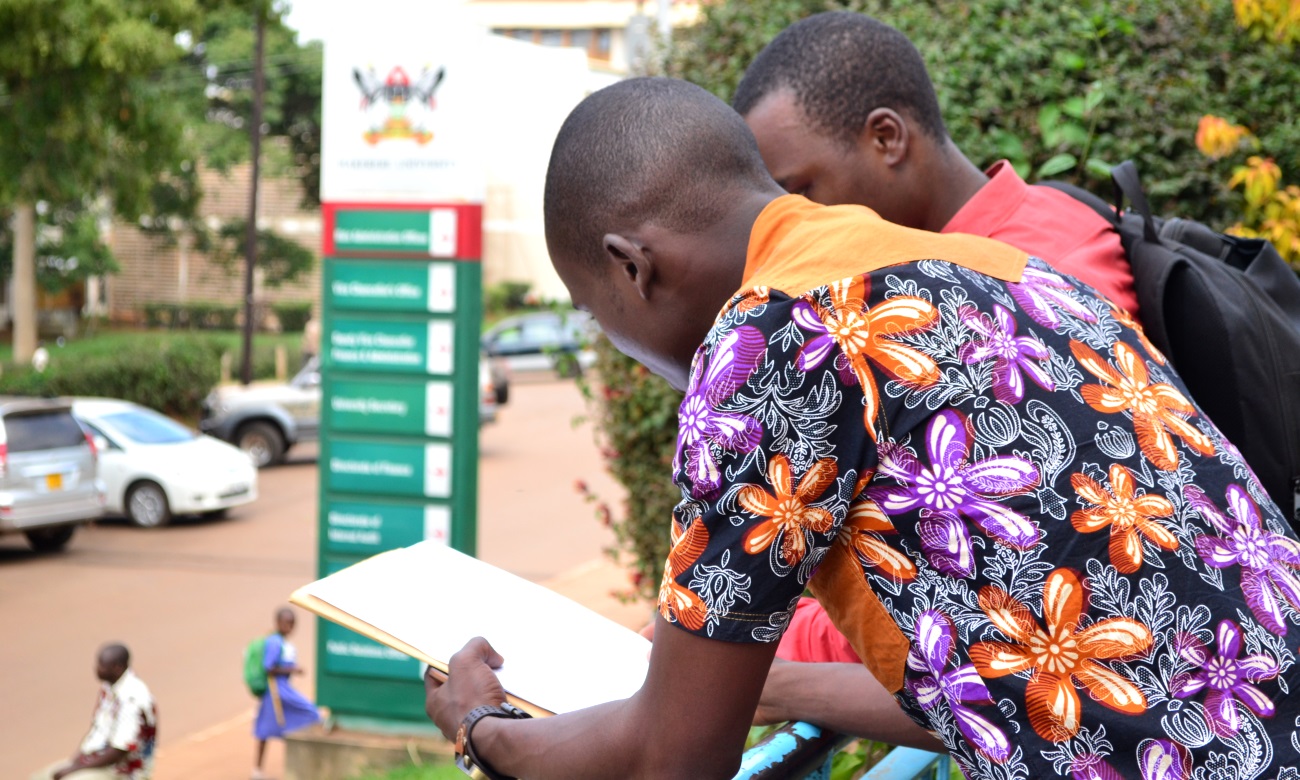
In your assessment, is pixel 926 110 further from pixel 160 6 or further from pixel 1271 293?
pixel 160 6

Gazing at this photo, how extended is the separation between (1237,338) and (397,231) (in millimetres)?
5504

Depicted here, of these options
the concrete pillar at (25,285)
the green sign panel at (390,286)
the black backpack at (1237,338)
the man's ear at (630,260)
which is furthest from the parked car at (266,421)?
the man's ear at (630,260)

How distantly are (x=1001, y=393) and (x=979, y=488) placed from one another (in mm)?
98

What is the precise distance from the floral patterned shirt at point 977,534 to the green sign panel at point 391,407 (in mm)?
5886

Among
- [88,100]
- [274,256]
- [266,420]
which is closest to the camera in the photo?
[88,100]

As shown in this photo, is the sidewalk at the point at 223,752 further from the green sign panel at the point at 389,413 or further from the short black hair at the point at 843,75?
the short black hair at the point at 843,75

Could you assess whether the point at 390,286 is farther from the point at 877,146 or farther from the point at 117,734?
the point at 877,146

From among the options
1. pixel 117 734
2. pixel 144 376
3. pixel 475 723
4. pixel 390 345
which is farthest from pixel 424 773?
pixel 144 376

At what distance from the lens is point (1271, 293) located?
212 cm

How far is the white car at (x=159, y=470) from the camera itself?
1507 centimetres

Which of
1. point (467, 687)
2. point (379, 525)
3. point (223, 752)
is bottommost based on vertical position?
point (223, 752)

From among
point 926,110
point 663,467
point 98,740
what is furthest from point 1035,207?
point 98,740

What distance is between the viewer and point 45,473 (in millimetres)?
13469

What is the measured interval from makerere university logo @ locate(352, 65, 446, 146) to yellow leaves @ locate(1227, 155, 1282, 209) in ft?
13.9
